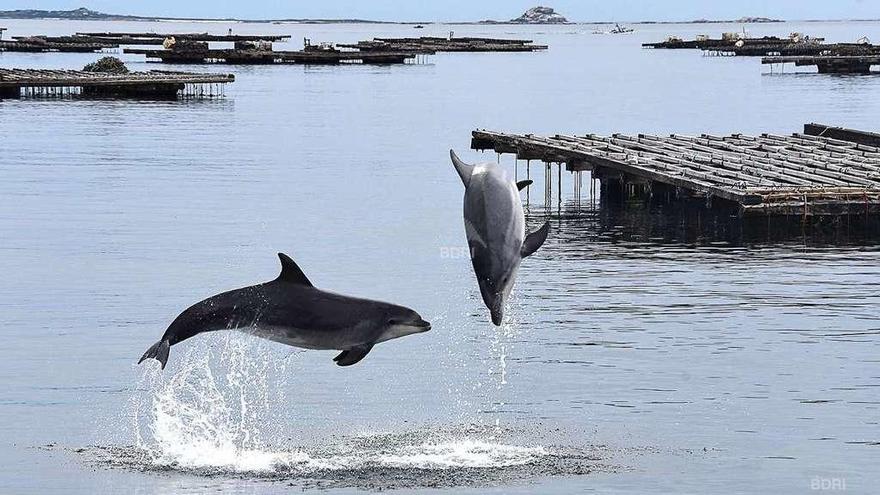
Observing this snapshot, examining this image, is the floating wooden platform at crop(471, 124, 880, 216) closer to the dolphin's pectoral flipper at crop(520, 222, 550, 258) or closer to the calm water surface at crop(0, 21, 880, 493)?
the calm water surface at crop(0, 21, 880, 493)

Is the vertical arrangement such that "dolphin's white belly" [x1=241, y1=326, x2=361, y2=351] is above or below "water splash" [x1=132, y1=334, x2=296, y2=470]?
above

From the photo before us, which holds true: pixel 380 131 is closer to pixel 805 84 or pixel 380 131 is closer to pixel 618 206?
pixel 618 206

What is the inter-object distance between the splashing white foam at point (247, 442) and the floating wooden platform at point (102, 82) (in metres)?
101

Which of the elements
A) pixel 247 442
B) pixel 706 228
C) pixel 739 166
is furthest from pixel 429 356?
pixel 739 166

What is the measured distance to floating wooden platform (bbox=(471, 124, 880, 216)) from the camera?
50.8 metres

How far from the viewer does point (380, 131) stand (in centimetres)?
11200

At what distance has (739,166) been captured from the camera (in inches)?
2269

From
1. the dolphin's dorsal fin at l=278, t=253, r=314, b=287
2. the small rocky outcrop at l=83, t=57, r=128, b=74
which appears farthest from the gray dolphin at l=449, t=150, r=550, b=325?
the small rocky outcrop at l=83, t=57, r=128, b=74

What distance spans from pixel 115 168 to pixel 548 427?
5397cm

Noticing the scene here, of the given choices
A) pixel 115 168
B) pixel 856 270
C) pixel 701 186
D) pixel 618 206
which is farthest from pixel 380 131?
pixel 856 270

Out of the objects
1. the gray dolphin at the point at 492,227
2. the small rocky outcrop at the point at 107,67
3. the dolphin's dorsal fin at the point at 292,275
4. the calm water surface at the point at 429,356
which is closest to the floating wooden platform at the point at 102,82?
the small rocky outcrop at the point at 107,67

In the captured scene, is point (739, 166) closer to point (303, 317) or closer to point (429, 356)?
point (429, 356)

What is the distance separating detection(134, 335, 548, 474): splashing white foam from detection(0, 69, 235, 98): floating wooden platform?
330 ft

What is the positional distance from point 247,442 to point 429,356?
8096 millimetres
